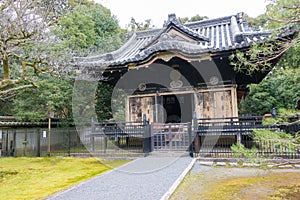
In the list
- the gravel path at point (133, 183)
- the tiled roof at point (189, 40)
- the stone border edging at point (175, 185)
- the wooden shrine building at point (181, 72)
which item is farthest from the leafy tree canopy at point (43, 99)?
the stone border edging at point (175, 185)

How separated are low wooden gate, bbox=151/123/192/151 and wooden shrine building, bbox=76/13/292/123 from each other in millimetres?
798

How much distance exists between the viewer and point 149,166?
6016 millimetres

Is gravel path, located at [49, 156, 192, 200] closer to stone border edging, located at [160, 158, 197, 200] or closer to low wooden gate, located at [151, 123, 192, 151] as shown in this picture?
stone border edging, located at [160, 158, 197, 200]

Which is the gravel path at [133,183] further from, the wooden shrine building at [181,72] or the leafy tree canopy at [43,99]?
the leafy tree canopy at [43,99]

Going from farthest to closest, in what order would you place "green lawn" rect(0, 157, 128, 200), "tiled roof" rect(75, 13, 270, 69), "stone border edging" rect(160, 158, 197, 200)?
"tiled roof" rect(75, 13, 270, 69)
"green lawn" rect(0, 157, 128, 200)
"stone border edging" rect(160, 158, 197, 200)

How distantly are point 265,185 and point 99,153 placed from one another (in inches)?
228

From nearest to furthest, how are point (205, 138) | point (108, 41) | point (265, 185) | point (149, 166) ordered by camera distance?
1. point (265, 185)
2. point (149, 166)
3. point (205, 138)
4. point (108, 41)

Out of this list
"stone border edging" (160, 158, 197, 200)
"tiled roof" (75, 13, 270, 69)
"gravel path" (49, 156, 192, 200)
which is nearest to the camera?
"stone border edging" (160, 158, 197, 200)

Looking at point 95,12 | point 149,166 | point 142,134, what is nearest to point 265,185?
point 149,166

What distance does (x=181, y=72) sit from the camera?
8.91m

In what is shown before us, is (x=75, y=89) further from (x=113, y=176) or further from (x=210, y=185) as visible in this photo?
(x=210, y=185)

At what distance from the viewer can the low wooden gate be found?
7768 millimetres

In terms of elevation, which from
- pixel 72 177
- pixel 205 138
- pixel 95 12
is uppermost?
pixel 95 12

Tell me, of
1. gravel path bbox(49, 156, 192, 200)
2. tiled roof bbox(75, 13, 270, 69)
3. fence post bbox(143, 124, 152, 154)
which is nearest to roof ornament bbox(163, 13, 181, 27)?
tiled roof bbox(75, 13, 270, 69)
